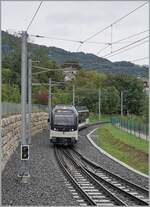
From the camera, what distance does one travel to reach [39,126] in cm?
6069

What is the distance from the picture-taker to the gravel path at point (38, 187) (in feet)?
52.3

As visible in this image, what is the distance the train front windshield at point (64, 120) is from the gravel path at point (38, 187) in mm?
8651

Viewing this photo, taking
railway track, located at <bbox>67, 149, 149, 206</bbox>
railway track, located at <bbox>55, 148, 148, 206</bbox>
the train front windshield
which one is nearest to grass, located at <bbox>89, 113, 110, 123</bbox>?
the train front windshield

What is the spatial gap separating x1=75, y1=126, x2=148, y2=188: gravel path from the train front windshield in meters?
2.05

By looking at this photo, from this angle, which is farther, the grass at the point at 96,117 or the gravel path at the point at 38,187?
the grass at the point at 96,117

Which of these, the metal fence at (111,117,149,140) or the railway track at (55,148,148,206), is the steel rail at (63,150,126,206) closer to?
the railway track at (55,148,148,206)

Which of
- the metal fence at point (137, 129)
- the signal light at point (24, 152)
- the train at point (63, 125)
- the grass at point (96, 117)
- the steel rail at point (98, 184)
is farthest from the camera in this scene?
→ the grass at point (96, 117)

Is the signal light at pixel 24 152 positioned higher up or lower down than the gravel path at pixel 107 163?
higher up

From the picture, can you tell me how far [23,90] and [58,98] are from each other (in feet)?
206

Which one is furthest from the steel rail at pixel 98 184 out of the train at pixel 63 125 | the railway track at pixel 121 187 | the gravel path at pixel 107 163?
the train at pixel 63 125

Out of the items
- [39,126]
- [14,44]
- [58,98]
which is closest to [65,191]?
[39,126]

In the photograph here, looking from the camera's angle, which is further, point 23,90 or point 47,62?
point 47,62

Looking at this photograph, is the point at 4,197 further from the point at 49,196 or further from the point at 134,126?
the point at 134,126

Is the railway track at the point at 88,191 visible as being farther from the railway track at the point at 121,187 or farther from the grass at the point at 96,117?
the grass at the point at 96,117
